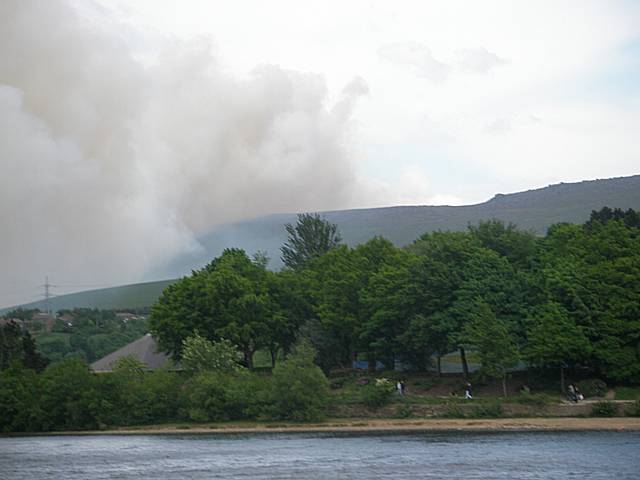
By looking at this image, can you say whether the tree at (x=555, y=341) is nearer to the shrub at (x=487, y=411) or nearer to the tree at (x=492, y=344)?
the tree at (x=492, y=344)

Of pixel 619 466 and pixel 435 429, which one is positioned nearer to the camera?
pixel 619 466

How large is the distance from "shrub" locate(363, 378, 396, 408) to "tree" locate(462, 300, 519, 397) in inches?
288

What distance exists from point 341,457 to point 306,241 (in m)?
82.0

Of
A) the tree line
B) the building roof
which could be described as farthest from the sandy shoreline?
the building roof

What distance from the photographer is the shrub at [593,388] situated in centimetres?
7675

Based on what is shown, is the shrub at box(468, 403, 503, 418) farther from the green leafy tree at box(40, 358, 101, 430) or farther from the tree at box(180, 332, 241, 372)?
the green leafy tree at box(40, 358, 101, 430)

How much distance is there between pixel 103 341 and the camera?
172 meters

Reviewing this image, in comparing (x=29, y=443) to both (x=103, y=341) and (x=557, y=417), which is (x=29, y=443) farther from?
(x=103, y=341)

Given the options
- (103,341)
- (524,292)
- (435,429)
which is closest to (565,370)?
(524,292)

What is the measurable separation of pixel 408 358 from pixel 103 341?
3587 inches

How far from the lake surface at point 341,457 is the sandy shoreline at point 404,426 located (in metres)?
1.63

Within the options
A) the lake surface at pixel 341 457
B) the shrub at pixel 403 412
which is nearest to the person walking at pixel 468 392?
the shrub at pixel 403 412

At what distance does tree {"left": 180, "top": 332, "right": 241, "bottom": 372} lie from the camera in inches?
3519

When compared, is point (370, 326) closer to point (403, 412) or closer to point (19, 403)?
point (403, 412)
